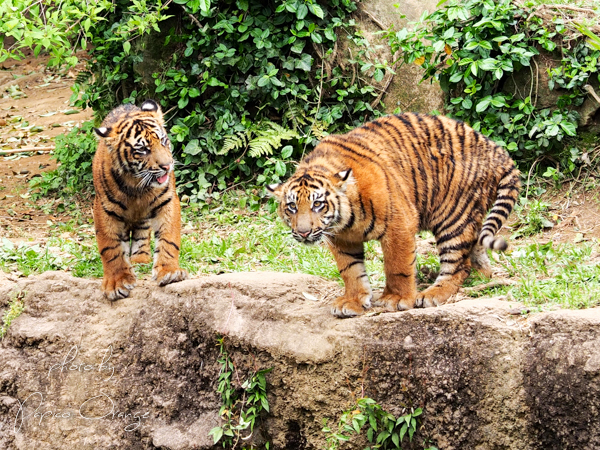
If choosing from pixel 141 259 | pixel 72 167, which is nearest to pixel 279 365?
pixel 141 259

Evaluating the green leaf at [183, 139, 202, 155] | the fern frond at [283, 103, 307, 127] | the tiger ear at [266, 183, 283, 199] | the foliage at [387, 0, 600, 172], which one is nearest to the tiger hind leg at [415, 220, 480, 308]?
the tiger ear at [266, 183, 283, 199]

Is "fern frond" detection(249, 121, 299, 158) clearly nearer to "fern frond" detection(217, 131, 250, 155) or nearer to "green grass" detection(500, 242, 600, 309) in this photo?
"fern frond" detection(217, 131, 250, 155)

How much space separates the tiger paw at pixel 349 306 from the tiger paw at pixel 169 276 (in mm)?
1250

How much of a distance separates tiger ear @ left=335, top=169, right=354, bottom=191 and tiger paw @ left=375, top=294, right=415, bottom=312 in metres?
0.76

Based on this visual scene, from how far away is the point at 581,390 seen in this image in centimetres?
365

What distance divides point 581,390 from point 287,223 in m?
1.96

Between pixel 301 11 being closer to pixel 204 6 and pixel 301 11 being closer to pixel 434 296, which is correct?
pixel 204 6

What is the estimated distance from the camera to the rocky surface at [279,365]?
3805mm

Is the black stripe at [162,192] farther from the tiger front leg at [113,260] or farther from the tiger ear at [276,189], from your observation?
the tiger ear at [276,189]

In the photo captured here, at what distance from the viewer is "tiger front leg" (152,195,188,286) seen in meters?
5.14

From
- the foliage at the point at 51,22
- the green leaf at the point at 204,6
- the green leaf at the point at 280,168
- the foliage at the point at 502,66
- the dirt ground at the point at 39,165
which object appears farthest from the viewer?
the green leaf at the point at 280,168

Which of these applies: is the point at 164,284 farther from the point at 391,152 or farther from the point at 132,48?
the point at 132,48

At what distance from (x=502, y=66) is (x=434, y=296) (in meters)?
3.26

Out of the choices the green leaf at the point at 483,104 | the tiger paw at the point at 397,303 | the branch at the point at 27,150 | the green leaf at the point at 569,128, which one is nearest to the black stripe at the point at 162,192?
the tiger paw at the point at 397,303
